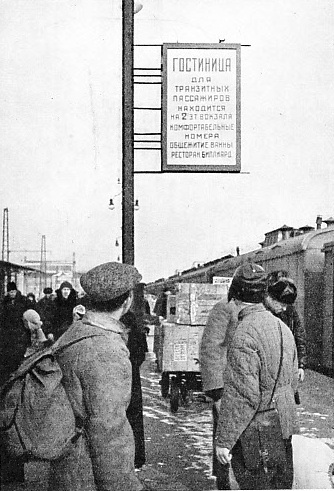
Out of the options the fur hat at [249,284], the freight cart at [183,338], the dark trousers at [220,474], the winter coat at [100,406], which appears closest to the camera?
the winter coat at [100,406]

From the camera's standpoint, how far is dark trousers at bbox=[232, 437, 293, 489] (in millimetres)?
3279

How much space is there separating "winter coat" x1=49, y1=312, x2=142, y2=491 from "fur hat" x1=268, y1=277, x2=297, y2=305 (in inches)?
82.4

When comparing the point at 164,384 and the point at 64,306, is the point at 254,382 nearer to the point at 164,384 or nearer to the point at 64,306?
the point at 64,306

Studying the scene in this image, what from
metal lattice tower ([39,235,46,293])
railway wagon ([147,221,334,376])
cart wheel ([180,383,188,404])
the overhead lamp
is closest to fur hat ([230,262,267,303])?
railway wagon ([147,221,334,376])

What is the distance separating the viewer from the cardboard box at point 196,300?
4.36 metres

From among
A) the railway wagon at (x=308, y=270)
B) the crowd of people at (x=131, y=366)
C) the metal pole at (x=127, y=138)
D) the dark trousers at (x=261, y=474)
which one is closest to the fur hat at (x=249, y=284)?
the crowd of people at (x=131, y=366)

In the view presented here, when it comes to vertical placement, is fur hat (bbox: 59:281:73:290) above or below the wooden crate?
above

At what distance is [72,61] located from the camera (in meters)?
4.50

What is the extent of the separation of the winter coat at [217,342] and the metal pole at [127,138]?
78 cm

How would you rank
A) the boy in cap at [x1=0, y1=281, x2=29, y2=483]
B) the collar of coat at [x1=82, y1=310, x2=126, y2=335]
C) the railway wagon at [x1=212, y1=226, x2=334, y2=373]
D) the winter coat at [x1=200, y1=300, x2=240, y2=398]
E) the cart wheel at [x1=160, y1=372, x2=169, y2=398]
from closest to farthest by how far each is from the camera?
1. the collar of coat at [x1=82, y1=310, x2=126, y2=335]
2. the winter coat at [x1=200, y1=300, x2=240, y2=398]
3. the boy in cap at [x1=0, y1=281, x2=29, y2=483]
4. the cart wheel at [x1=160, y1=372, x2=169, y2=398]
5. the railway wagon at [x1=212, y1=226, x2=334, y2=373]

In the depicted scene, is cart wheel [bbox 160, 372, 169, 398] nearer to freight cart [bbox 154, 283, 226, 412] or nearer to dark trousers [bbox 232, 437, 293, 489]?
freight cart [bbox 154, 283, 226, 412]

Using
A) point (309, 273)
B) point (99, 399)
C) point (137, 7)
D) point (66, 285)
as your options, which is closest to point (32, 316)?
point (66, 285)

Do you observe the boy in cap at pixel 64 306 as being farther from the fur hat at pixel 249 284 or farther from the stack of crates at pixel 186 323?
the fur hat at pixel 249 284

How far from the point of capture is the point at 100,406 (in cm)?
238
